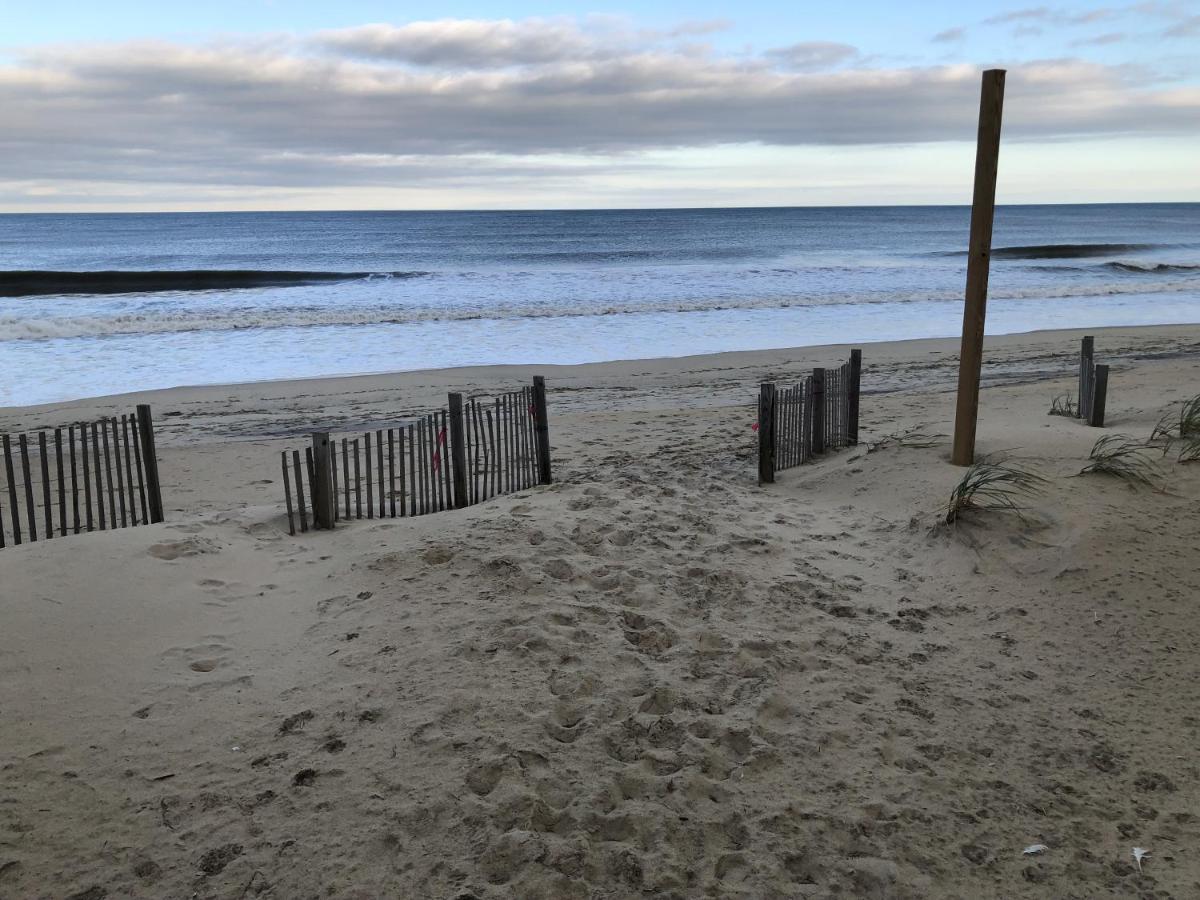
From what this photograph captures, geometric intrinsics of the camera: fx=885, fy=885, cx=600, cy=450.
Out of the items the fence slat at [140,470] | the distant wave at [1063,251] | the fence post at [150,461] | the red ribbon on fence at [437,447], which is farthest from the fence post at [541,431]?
the distant wave at [1063,251]

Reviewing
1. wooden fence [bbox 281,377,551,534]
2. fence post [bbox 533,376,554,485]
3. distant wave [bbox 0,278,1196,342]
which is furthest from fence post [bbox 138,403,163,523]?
distant wave [bbox 0,278,1196,342]

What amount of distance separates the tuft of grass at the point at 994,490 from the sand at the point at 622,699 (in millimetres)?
127

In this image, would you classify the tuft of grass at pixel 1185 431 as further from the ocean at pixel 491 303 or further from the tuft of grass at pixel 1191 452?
the ocean at pixel 491 303

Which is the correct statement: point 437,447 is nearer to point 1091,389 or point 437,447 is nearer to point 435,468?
point 435,468

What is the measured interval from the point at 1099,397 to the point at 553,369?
8.08 meters

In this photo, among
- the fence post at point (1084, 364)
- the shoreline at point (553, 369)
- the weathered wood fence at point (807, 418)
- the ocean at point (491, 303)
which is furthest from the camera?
the ocean at point (491, 303)

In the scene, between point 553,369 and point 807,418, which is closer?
point 807,418

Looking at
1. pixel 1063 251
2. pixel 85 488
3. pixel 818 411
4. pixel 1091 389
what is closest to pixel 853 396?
pixel 818 411

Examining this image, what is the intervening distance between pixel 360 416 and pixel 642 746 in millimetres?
8035

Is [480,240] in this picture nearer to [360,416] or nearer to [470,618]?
[360,416]

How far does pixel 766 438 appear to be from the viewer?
6902 mm

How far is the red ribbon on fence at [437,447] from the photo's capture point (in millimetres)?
6234

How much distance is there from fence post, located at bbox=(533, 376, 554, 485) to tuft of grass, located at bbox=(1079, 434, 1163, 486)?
3.72 m

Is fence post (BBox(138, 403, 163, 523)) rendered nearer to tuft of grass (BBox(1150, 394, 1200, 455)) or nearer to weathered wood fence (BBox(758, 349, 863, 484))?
weathered wood fence (BBox(758, 349, 863, 484))
